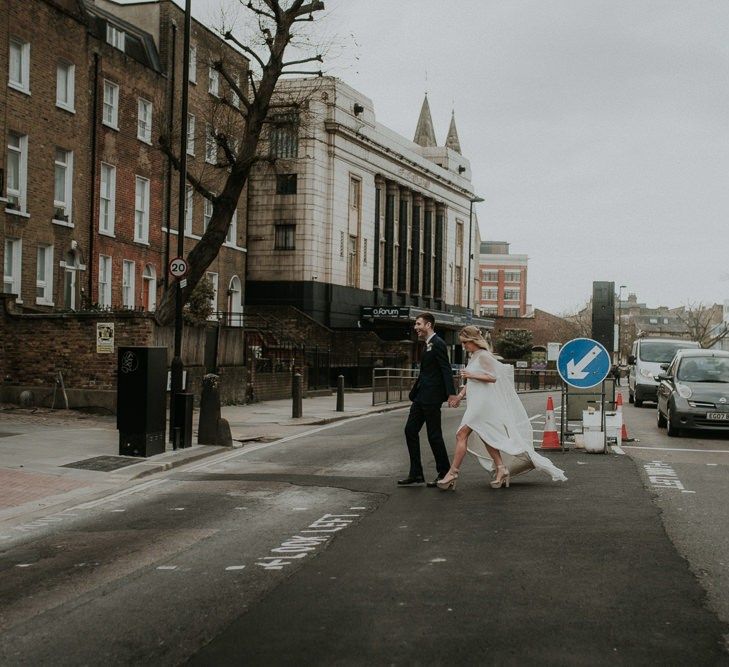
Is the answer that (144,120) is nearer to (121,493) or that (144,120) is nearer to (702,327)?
(121,493)

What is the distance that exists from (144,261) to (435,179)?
3370 cm

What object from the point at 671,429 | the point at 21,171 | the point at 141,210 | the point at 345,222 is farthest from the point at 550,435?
the point at 345,222

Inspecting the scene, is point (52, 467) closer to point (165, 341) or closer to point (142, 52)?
point (165, 341)

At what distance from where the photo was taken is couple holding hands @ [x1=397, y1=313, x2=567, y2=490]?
10.7 metres

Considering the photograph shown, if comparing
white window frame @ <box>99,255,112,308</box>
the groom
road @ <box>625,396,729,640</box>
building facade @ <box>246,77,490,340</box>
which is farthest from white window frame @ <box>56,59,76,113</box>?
the groom

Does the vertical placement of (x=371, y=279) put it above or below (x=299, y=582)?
above

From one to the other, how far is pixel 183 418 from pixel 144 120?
68.1ft

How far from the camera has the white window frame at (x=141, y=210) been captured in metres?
33.8

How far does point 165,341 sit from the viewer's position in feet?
74.1

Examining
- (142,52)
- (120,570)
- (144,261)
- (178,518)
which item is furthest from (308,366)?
(120,570)

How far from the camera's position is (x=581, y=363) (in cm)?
1486

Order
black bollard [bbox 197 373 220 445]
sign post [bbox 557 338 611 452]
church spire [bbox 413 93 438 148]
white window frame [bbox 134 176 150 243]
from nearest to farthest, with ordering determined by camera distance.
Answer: sign post [bbox 557 338 611 452] → black bollard [bbox 197 373 220 445] → white window frame [bbox 134 176 150 243] → church spire [bbox 413 93 438 148]

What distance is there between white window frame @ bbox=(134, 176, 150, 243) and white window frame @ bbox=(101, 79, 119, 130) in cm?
236

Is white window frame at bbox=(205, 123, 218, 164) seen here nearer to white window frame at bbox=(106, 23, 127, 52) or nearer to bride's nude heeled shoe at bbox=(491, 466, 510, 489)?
white window frame at bbox=(106, 23, 127, 52)
